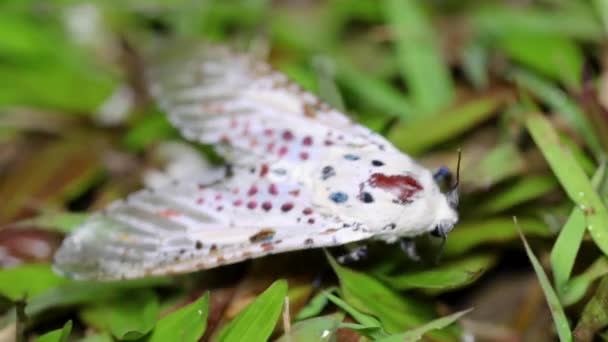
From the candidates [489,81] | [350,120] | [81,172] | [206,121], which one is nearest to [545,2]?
[489,81]

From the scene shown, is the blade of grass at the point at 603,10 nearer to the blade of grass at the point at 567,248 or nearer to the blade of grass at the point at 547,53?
the blade of grass at the point at 547,53

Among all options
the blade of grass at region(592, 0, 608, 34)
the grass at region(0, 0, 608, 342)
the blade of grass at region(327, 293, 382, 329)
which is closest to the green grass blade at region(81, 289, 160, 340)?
the grass at region(0, 0, 608, 342)

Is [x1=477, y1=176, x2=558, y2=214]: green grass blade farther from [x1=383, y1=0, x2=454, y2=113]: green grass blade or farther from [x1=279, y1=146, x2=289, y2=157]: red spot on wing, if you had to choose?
[x1=279, y1=146, x2=289, y2=157]: red spot on wing

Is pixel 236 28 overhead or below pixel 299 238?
overhead

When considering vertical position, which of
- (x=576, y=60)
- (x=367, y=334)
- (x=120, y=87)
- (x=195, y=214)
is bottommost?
(x=367, y=334)

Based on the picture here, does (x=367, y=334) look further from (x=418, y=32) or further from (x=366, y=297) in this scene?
(x=418, y=32)

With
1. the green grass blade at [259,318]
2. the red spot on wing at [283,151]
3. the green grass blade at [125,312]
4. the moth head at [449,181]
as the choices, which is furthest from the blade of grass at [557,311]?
the green grass blade at [125,312]

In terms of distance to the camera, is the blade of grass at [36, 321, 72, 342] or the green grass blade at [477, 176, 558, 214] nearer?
the blade of grass at [36, 321, 72, 342]
